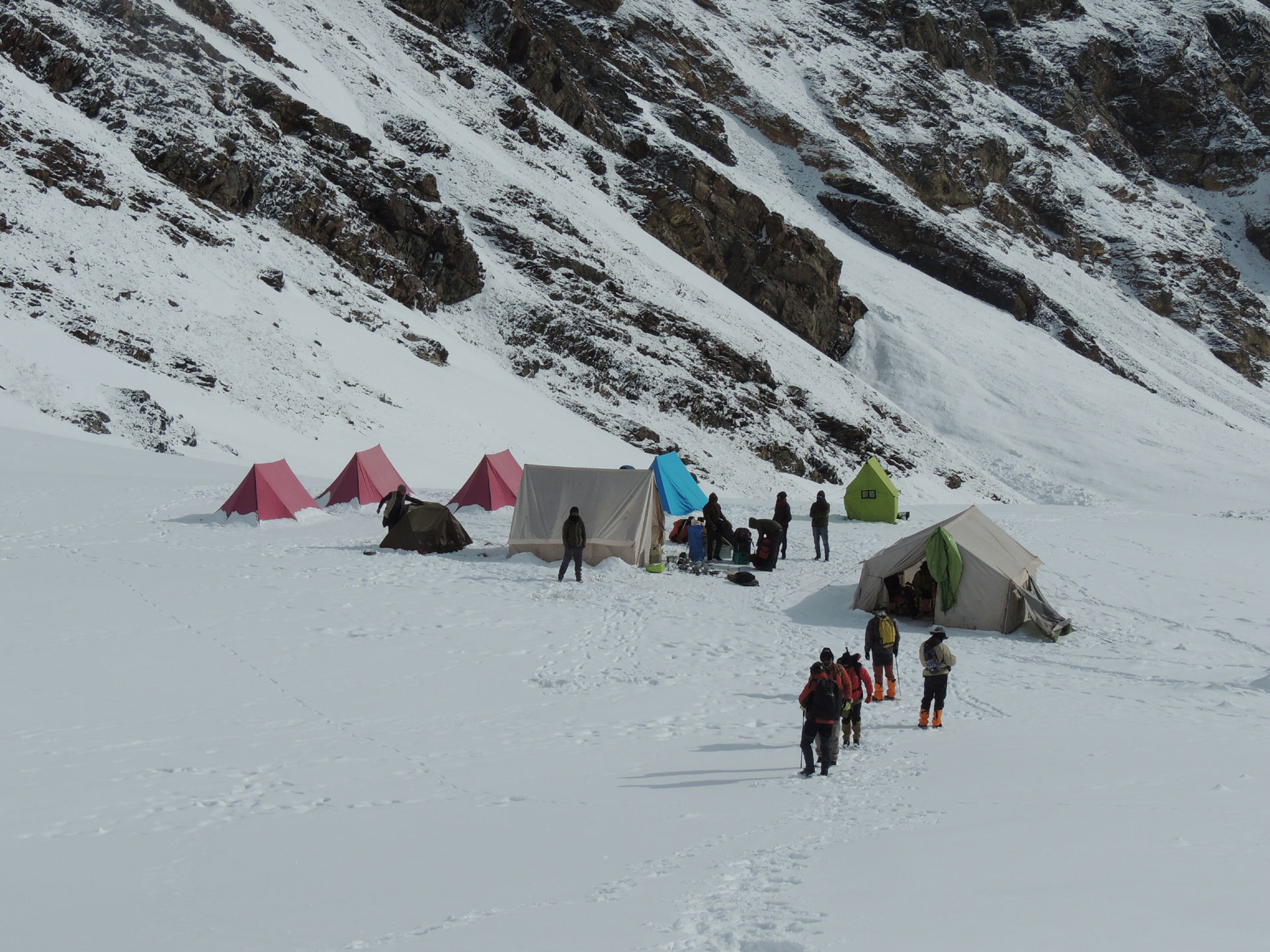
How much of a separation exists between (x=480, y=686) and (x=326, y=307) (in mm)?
29544

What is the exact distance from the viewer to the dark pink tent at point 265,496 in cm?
1934

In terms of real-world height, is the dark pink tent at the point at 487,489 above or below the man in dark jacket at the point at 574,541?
above

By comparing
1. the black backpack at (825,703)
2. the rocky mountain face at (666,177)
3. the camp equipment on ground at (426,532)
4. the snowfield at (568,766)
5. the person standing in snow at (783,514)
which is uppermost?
the rocky mountain face at (666,177)

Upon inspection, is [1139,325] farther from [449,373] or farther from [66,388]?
[66,388]

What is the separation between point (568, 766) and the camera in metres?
8.34

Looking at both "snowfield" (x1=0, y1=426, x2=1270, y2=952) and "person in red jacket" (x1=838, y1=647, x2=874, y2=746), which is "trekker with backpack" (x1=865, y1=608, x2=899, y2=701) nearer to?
"snowfield" (x1=0, y1=426, x2=1270, y2=952)

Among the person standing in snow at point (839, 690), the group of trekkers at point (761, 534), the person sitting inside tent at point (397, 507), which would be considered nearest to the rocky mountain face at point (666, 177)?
the person sitting inside tent at point (397, 507)

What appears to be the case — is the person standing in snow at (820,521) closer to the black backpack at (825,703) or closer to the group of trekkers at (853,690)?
the group of trekkers at (853,690)

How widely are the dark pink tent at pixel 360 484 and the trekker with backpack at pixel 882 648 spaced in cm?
1359

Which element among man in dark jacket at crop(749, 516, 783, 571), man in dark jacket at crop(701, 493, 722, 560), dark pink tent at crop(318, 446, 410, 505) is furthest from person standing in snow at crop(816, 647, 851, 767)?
dark pink tent at crop(318, 446, 410, 505)

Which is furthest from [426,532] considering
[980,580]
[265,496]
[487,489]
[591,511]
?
[980,580]

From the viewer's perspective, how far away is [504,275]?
44.4 meters

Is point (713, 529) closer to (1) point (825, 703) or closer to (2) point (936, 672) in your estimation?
(2) point (936, 672)

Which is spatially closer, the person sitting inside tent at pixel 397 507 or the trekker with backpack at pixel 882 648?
the trekker with backpack at pixel 882 648
